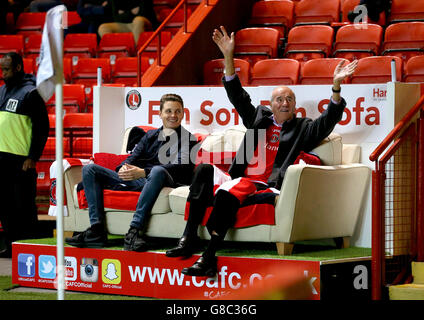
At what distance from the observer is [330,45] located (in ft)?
28.1

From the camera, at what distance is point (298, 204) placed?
513cm

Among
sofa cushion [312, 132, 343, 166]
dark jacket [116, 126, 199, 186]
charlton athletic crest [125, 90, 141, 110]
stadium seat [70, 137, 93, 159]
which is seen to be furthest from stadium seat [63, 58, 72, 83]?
sofa cushion [312, 132, 343, 166]

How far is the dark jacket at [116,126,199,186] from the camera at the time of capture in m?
5.66

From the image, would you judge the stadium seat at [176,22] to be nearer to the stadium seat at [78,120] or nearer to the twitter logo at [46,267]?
the stadium seat at [78,120]

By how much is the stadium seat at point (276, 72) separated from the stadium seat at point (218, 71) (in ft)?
0.26

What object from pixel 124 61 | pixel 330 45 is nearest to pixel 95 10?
pixel 124 61

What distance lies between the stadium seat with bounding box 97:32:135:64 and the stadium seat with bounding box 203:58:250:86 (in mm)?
1926

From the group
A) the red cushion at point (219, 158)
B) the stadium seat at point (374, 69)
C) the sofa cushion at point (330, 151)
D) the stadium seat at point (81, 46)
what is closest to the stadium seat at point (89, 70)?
the stadium seat at point (81, 46)

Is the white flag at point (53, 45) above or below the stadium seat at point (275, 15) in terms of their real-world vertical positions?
below

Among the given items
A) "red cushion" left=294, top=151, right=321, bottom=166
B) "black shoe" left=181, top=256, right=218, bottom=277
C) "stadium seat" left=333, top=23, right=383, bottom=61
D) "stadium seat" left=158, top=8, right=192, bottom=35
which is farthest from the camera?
"stadium seat" left=158, top=8, right=192, bottom=35

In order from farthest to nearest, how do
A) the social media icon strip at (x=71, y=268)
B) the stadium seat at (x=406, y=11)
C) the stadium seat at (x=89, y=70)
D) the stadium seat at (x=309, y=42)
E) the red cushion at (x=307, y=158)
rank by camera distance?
the stadium seat at (x=89, y=70), the stadium seat at (x=406, y=11), the stadium seat at (x=309, y=42), the social media icon strip at (x=71, y=268), the red cushion at (x=307, y=158)

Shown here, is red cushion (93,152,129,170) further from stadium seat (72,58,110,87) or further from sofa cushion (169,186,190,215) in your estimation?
stadium seat (72,58,110,87)

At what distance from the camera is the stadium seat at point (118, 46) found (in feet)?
32.9
